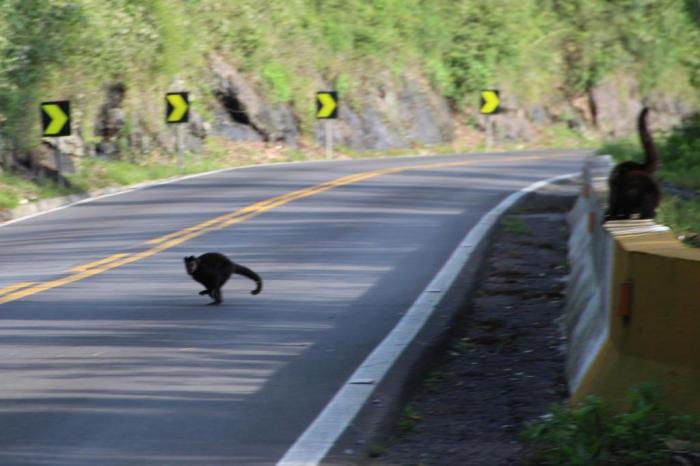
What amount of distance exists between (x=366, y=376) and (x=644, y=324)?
264 cm

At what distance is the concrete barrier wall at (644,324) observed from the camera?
7035 millimetres

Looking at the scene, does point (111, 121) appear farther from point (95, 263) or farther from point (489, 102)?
point (95, 263)

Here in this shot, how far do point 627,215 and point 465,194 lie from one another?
15.2 m

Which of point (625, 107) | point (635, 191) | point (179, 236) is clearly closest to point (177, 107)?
point (179, 236)

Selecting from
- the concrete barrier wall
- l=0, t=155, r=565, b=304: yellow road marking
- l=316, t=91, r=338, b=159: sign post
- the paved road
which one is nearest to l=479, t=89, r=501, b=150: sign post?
l=316, t=91, r=338, b=159: sign post

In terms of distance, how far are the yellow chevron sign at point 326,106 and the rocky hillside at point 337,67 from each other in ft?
4.82

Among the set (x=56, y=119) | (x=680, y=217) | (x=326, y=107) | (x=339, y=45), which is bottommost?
(x=326, y=107)

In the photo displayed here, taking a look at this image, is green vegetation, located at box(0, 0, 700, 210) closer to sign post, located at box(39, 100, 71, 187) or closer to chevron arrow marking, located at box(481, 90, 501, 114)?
sign post, located at box(39, 100, 71, 187)

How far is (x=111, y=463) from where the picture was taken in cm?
734

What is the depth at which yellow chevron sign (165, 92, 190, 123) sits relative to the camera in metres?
34.8

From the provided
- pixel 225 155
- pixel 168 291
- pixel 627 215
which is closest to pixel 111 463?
pixel 627 215

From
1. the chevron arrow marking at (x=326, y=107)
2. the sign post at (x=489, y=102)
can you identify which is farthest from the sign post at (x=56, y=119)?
the sign post at (x=489, y=102)

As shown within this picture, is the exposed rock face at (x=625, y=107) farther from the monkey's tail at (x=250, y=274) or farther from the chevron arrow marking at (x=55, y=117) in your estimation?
the monkey's tail at (x=250, y=274)

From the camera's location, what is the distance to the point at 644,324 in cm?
734
